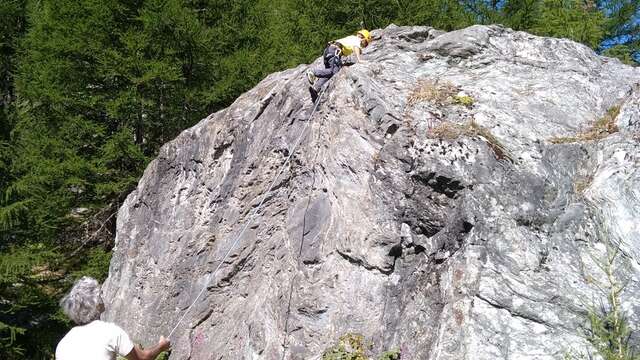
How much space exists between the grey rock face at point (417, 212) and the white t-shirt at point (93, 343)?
9.20 feet

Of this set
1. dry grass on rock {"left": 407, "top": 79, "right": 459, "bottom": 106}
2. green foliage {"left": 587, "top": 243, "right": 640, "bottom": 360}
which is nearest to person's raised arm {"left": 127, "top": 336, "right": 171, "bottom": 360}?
green foliage {"left": 587, "top": 243, "right": 640, "bottom": 360}

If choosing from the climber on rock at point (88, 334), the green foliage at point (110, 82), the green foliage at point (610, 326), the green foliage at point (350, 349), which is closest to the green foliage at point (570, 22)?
the green foliage at point (110, 82)

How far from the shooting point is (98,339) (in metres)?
3.25

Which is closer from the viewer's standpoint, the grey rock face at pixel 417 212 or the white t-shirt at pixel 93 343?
Answer: the white t-shirt at pixel 93 343

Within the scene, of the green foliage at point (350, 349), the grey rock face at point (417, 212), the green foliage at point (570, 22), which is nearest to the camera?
the grey rock face at point (417, 212)

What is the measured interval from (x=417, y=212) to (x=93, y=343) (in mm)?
3582

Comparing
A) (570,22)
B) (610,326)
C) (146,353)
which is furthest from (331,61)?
(570,22)

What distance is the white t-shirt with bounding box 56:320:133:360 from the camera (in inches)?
127

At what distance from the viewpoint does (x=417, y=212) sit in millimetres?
5777

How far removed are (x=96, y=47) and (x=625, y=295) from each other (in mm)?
12059

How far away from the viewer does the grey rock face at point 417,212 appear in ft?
16.0

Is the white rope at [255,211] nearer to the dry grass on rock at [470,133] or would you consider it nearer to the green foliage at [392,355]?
the dry grass on rock at [470,133]

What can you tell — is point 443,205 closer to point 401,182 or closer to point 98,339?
point 401,182

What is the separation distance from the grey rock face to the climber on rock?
2.81 meters
